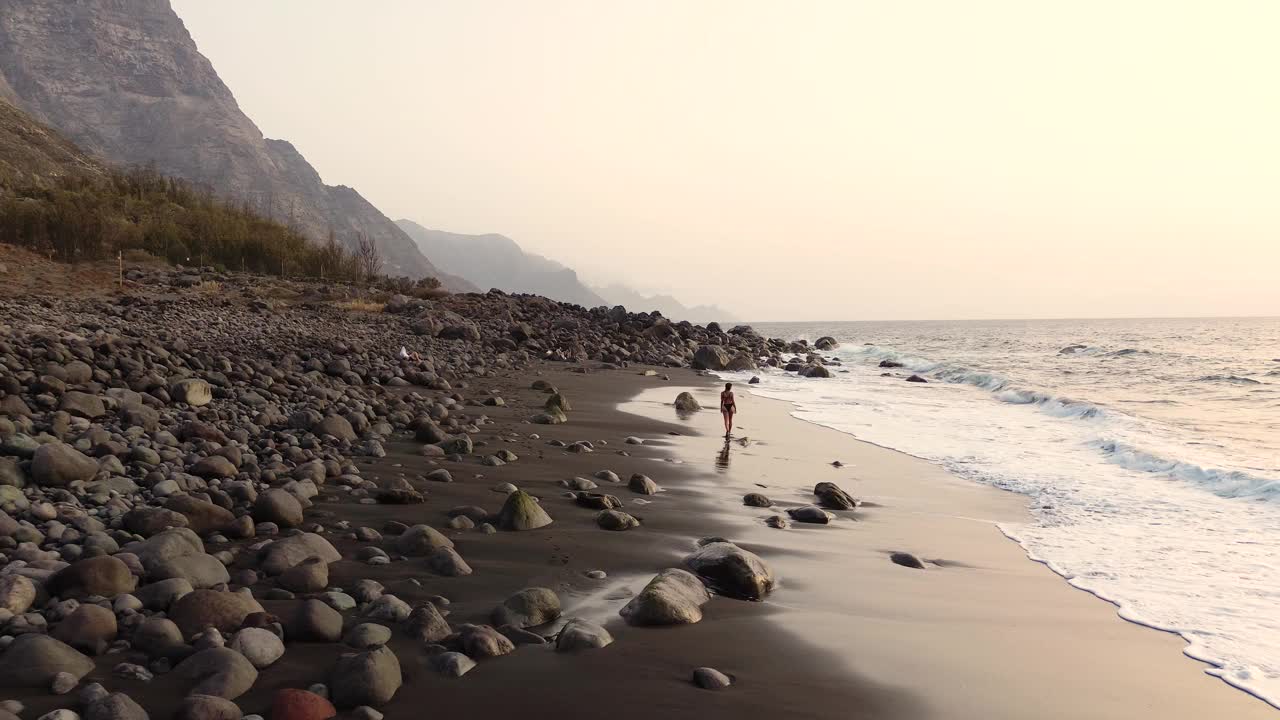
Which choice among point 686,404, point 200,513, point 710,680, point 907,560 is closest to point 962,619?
point 907,560

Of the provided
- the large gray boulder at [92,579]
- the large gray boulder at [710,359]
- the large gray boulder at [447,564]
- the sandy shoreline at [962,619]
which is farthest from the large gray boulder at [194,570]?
the large gray boulder at [710,359]

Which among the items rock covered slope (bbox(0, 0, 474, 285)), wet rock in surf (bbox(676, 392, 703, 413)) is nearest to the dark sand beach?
wet rock in surf (bbox(676, 392, 703, 413))

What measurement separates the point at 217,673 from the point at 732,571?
3.03 meters

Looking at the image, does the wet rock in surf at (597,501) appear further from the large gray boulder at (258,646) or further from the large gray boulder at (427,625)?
the large gray boulder at (258,646)

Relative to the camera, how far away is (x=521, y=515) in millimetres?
5730

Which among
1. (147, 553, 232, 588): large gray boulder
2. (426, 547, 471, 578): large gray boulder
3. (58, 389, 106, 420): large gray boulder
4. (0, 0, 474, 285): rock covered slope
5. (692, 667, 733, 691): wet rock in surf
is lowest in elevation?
(692, 667, 733, 691): wet rock in surf

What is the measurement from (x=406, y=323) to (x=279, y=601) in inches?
801

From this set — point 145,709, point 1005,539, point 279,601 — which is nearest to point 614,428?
point 1005,539

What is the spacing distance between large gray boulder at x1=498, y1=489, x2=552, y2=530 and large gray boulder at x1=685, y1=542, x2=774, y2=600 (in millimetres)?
1285

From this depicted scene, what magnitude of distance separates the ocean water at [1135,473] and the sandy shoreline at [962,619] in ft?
1.08

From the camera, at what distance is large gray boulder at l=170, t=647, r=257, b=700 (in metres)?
3.00

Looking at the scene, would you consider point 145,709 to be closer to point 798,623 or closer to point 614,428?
point 798,623

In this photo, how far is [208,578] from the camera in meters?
4.05

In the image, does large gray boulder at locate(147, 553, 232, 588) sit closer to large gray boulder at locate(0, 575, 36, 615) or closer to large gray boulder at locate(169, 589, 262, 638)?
large gray boulder at locate(169, 589, 262, 638)
